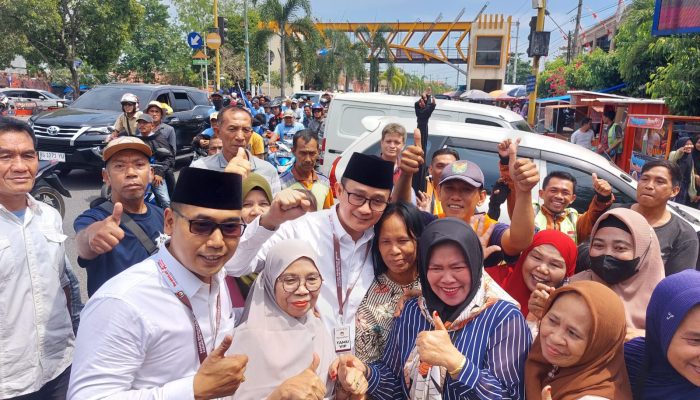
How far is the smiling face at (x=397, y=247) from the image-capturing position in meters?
2.21

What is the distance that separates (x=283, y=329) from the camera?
190 cm

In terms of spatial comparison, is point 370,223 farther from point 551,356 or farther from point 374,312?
point 551,356

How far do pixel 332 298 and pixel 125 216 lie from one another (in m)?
1.20

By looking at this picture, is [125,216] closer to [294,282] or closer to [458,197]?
[294,282]

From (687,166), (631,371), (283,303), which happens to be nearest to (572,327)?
(631,371)

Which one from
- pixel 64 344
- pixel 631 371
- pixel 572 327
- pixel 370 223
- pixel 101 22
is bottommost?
pixel 64 344

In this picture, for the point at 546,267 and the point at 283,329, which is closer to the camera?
the point at 283,329

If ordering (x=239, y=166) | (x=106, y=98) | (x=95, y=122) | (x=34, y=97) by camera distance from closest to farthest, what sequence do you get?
1. (x=239, y=166)
2. (x=95, y=122)
3. (x=106, y=98)
4. (x=34, y=97)

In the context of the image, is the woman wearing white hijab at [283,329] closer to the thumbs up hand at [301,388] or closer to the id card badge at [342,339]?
the thumbs up hand at [301,388]

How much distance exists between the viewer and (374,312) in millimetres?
2236

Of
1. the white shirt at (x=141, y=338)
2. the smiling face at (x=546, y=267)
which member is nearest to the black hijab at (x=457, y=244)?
the smiling face at (x=546, y=267)

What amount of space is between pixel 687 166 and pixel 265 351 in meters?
7.89

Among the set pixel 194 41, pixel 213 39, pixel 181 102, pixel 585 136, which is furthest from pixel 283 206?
pixel 213 39

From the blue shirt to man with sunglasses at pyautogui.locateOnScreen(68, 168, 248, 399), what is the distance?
2.56ft
